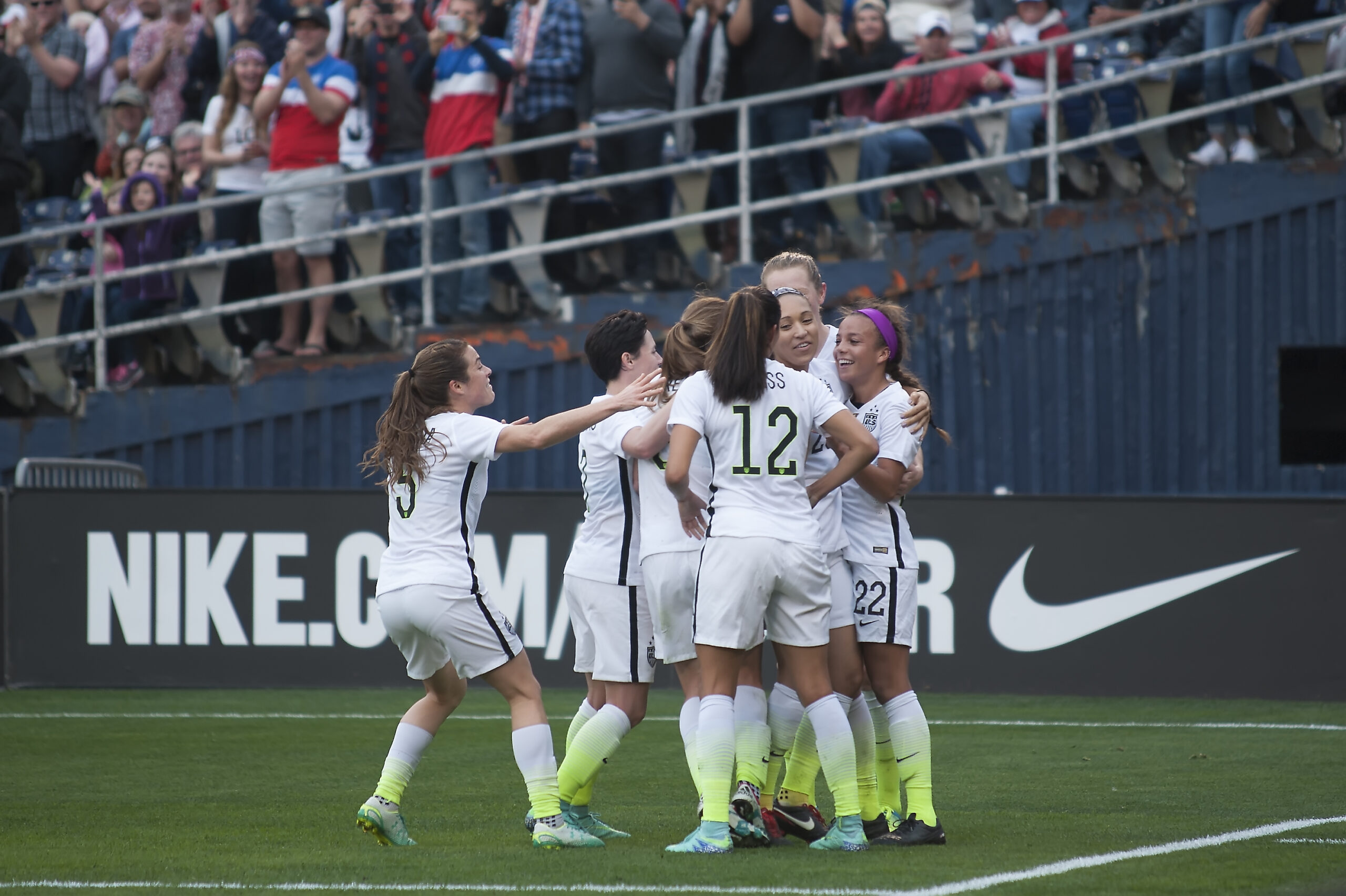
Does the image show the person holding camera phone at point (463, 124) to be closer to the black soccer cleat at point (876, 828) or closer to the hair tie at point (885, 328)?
the hair tie at point (885, 328)

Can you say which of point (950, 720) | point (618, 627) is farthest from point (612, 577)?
point (950, 720)

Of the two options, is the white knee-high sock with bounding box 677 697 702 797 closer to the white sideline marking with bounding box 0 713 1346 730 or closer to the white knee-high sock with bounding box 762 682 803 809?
the white knee-high sock with bounding box 762 682 803 809

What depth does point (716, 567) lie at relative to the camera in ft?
17.8

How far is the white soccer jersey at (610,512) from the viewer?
19.6 ft

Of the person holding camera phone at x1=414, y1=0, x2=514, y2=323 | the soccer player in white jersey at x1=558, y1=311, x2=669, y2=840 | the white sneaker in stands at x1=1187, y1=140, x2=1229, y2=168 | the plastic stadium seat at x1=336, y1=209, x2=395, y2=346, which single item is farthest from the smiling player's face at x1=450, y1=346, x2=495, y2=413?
the white sneaker in stands at x1=1187, y1=140, x2=1229, y2=168

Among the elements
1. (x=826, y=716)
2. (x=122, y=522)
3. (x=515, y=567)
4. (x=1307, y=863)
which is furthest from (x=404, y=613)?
(x=122, y=522)

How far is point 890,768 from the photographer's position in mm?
6055

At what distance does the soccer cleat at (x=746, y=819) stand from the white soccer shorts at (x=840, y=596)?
2.14 ft

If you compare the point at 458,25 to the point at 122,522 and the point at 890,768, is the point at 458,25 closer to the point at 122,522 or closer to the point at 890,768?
the point at 122,522

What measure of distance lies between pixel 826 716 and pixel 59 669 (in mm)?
7514

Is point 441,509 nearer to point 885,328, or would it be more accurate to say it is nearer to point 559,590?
point 885,328

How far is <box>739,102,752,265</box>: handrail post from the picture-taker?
12633 mm

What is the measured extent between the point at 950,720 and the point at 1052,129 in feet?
17.4

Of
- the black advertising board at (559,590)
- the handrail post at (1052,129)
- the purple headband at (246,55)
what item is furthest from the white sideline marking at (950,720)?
the purple headband at (246,55)
